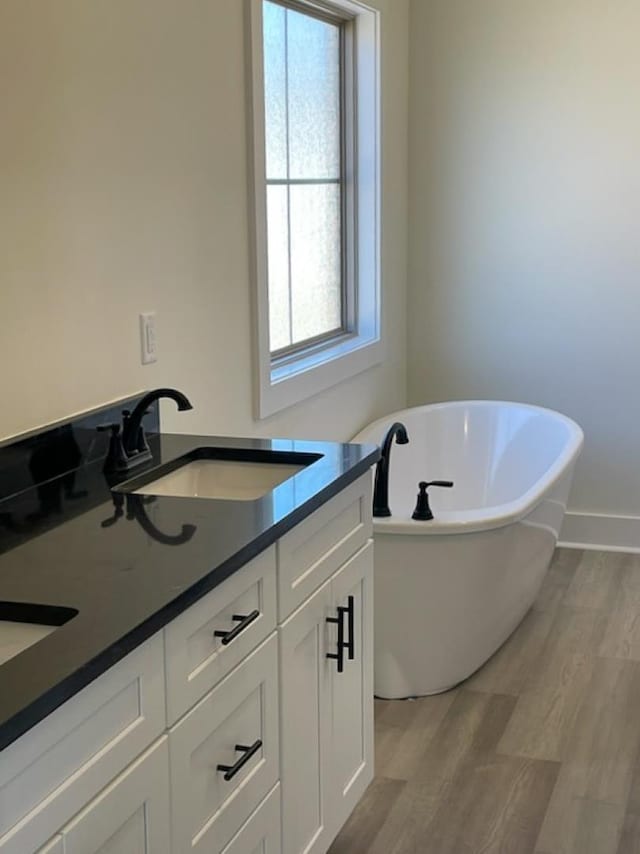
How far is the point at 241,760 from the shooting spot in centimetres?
179

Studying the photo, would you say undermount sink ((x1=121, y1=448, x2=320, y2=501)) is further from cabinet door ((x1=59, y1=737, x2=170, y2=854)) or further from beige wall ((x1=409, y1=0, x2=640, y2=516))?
beige wall ((x1=409, y1=0, x2=640, y2=516))

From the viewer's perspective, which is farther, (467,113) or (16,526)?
(467,113)

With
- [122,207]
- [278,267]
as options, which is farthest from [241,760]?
[278,267]

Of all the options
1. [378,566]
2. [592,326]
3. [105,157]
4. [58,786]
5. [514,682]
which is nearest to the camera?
[58,786]

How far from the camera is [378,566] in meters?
3.10

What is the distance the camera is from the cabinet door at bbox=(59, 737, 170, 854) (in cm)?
134

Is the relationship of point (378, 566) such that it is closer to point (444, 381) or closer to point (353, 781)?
point (353, 781)

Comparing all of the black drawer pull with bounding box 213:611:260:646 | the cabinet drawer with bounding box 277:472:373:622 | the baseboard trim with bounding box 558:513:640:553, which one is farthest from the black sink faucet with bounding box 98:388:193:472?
the baseboard trim with bounding box 558:513:640:553

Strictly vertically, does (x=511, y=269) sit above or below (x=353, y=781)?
above

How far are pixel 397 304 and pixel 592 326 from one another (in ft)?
2.60

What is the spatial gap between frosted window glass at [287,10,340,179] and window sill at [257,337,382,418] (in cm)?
62

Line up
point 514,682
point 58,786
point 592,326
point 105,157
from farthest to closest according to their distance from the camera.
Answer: point 592,326, point 514,682, point 105,157, point 58,786

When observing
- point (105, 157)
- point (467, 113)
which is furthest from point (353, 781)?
point (467, 113)

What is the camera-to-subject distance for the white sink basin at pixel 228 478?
2.40m
